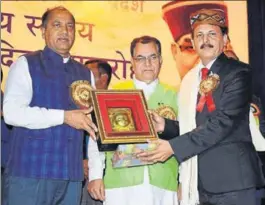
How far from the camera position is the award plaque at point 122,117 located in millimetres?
2207

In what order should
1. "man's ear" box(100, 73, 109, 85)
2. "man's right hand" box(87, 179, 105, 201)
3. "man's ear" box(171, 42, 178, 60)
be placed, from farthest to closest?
"man's ear" box(171, 42, 178, 60) < "man's ear" box(100, 73, 109, 85) < "man's right hand" box(87, 179, 105, 201)

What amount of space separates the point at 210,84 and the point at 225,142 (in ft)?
1.00

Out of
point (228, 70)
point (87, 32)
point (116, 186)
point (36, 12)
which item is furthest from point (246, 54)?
point (116, 186)

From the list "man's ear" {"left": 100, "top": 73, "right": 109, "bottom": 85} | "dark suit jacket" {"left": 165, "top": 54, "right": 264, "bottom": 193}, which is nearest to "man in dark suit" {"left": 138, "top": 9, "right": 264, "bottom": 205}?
"dark suit jacket" {"left": 165, "top": 54, "right": 264, "bottom": 193}

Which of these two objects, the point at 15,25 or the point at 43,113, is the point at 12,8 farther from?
the point at 43,113

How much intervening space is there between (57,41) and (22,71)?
261 millimetres

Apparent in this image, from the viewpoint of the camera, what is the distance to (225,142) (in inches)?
88.4

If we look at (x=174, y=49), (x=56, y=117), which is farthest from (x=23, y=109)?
(x=174, y=49)

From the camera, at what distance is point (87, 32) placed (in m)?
4.55

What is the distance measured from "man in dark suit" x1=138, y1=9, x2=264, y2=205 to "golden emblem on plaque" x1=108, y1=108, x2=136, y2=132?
0.16 metres

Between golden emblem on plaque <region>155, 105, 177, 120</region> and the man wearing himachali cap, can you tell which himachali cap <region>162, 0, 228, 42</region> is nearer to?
the man wearing himachali cap

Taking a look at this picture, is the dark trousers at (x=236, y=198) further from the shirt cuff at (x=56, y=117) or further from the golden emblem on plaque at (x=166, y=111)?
the shirt cuff at (x=56, y=117)

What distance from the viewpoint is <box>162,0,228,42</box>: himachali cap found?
4770mm

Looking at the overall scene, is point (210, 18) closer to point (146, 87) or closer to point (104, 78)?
point (146, 87)
